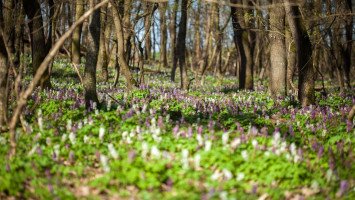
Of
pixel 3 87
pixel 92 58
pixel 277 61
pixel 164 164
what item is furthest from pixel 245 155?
pixel 277 61

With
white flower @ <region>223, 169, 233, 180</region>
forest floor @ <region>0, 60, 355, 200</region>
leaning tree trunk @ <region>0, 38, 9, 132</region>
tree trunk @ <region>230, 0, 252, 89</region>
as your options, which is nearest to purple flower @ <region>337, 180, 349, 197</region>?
forest floor @ <region>0, 60, 355, 200</region>

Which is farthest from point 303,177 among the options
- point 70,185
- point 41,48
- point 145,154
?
point 41,48

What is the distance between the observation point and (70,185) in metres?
5.17

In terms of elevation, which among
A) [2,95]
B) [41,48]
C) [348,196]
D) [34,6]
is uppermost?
[34,6]

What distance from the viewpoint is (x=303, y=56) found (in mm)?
11156

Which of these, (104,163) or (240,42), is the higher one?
(240,42)

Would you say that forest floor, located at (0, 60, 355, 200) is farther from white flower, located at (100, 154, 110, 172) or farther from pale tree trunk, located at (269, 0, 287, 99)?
pale tree trunk, located at (269, 0, 287, 99)

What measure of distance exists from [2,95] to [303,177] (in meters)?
5.58

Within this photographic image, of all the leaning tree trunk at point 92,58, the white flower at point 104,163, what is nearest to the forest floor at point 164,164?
the white flower at point 104,163

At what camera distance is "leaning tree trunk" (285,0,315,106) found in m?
11.1

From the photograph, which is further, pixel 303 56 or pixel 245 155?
pixel 303 56

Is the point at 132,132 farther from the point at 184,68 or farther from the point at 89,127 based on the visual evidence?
the point at 184,68

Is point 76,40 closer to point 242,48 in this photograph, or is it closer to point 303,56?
point 242,48

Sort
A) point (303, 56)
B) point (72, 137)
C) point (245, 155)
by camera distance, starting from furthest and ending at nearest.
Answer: point (303, 56) → point (72, 137) → point (245, 155)
